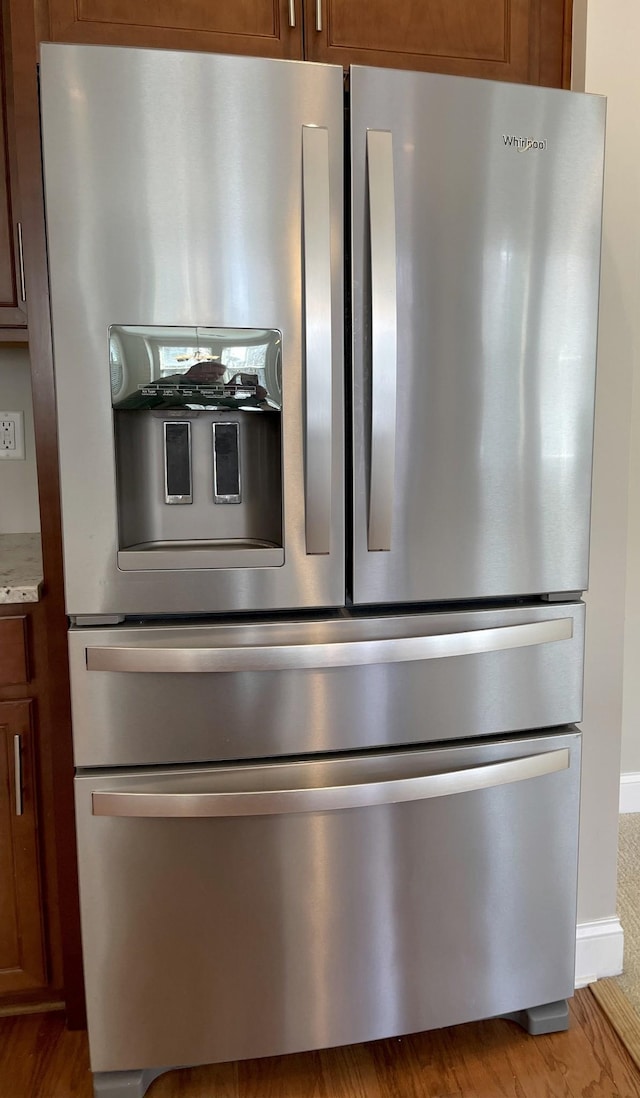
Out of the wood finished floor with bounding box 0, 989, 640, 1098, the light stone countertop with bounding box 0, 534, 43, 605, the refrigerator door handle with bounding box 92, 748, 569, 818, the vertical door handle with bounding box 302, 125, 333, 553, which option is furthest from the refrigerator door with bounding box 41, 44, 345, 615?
the wood finished floor with bounding box 0, 989, 640, 1098

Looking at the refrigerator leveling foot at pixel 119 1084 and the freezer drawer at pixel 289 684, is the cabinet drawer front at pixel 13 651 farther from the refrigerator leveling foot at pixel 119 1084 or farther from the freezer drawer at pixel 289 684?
the refrigerator leveling foot at pixel 119 1084

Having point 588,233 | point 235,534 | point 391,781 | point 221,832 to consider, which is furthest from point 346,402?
point 221,832

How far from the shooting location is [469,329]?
1248 millimetres

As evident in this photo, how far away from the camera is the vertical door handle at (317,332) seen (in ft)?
3.76

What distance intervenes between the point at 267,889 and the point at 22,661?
2.09 ft

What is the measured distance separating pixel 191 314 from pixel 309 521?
0.39m

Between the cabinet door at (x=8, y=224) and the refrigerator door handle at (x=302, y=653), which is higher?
the cabinet door at (x=8, y=224)

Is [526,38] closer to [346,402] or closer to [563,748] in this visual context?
[346,402]

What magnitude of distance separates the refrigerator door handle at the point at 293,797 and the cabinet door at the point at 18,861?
306 mm

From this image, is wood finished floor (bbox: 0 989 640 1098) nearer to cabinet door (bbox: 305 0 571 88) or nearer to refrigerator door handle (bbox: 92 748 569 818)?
refrigerator door handle (bbox: 92 748 569 818)

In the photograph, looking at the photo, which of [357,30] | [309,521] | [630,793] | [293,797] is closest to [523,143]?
[357,30]

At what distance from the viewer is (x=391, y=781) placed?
50.2 inches

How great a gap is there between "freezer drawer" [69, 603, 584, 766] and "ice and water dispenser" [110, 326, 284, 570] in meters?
0.14

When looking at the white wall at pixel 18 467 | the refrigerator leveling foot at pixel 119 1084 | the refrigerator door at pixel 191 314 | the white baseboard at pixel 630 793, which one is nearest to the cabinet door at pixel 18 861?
the refrigerator leveling foot at pixel 119 1084
